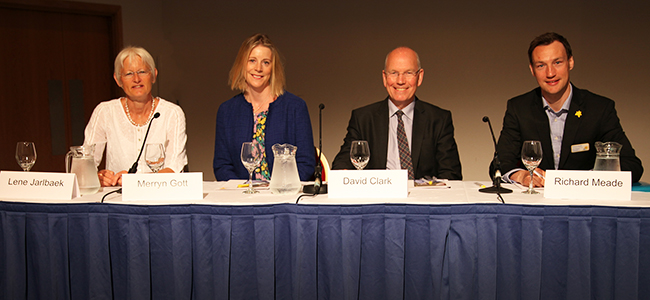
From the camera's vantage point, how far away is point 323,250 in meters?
1.48

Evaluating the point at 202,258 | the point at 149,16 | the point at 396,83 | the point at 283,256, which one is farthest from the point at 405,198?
the point at 149,16

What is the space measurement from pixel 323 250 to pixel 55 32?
359 cm

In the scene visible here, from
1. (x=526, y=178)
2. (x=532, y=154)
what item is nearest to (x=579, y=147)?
(x=526, y=178)

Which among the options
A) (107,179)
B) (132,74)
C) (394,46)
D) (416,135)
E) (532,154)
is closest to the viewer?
(532,154)

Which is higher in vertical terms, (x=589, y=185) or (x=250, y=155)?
(x=250, y=155)

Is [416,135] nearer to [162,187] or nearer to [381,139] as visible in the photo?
[381,139]

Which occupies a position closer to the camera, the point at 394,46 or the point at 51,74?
A: the point at 51,74

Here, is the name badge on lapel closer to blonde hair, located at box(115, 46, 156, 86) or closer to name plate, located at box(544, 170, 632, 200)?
name plate, located at box(544, 170, 632, 200)

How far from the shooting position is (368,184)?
154 centimetres

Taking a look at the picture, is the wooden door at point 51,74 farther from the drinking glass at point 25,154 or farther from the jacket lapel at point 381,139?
the jacket lapel at point 381,139

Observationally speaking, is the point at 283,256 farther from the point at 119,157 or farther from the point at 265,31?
the point at 265,31

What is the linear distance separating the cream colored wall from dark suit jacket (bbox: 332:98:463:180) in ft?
5.27

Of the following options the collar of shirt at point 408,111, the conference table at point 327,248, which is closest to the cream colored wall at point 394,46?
the collar of shirt at point 408,111

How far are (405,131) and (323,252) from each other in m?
1.11
